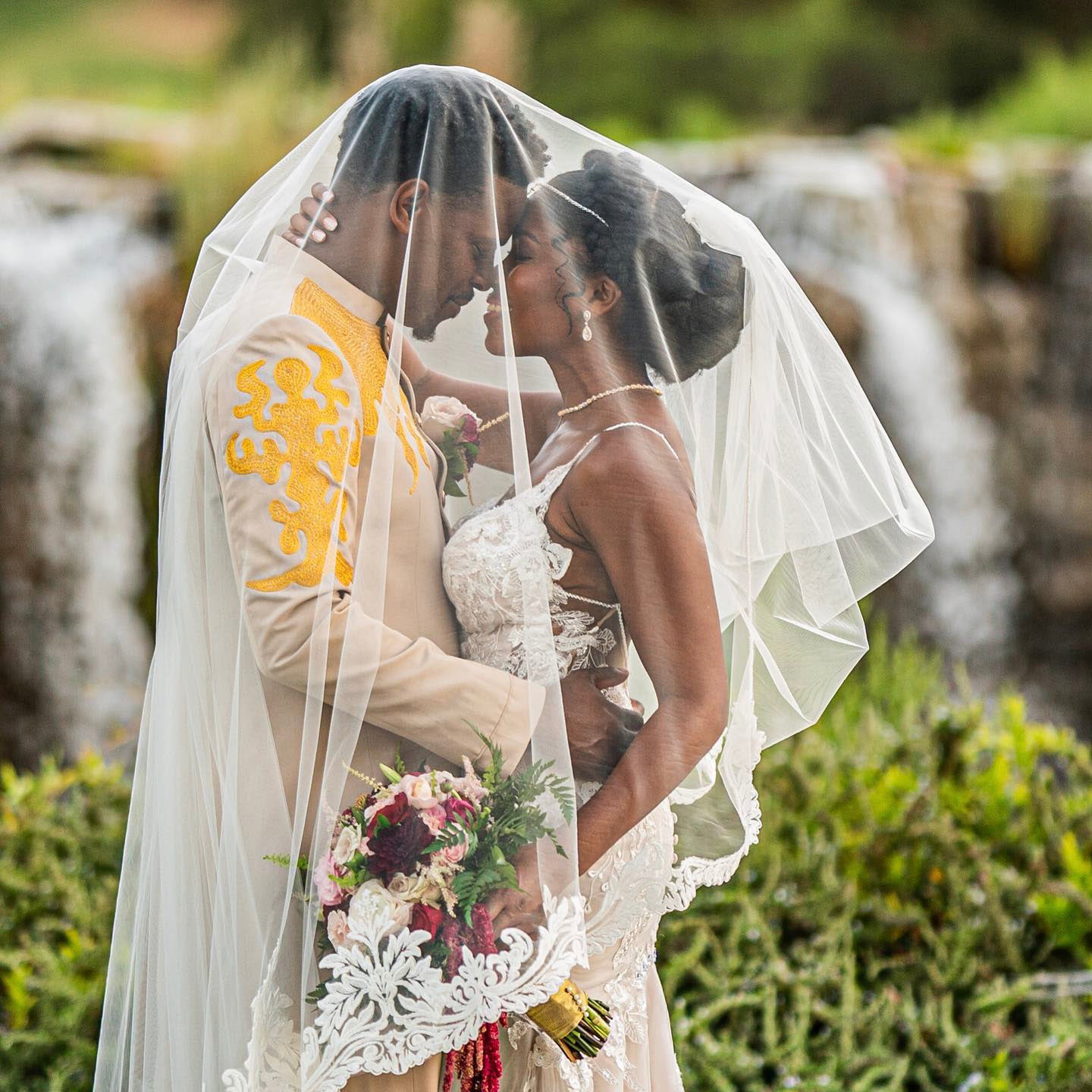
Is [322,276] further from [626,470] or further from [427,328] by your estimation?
[626,470]

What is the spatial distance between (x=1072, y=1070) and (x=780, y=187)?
5142 mm

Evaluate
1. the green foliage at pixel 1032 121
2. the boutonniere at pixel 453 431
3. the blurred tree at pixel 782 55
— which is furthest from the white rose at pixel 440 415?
the blurred tree at pixel 782 55

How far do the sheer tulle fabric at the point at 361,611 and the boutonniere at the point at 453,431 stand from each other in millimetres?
32

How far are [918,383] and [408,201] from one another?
5.46 m

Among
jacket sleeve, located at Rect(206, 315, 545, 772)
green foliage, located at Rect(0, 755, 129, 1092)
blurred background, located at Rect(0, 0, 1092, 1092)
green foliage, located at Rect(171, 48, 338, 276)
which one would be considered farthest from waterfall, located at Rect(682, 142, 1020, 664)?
jacket sleeve, located at Rect(206, 315, 545, 772)

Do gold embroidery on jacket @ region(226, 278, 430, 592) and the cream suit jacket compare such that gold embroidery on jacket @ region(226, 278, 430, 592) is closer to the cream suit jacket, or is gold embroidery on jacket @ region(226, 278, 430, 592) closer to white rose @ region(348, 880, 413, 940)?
the cream suit jacket

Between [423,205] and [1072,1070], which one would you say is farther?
[1072,1070]

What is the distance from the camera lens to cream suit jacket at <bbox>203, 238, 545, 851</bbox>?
1522mm

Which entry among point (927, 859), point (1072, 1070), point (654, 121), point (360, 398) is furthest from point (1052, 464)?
point (654, 121)

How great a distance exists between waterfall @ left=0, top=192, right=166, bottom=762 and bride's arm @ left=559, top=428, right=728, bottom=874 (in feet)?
14.7

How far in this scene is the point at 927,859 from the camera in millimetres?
3250

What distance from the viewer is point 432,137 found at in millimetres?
1581

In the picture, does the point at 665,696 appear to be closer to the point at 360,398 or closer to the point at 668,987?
the point at 360,398

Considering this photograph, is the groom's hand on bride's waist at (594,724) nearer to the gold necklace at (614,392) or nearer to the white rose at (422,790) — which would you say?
the white rose at (422,790)
